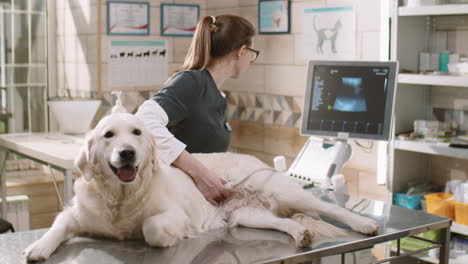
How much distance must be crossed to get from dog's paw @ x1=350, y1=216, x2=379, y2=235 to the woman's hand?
1.37 feet

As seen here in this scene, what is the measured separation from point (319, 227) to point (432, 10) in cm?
175

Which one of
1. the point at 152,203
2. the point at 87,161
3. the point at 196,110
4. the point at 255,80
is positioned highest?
the point at 255,80

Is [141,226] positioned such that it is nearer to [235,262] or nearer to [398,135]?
[235,262]

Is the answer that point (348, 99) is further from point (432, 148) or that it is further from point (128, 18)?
point (128, 18)

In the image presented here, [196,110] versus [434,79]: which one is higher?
[434,79]

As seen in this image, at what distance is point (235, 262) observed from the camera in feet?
5.19

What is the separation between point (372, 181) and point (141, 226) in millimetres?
2305

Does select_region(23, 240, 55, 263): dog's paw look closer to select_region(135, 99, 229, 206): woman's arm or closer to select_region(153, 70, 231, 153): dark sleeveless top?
select_region(135, 99, 229, 206): woman's arm

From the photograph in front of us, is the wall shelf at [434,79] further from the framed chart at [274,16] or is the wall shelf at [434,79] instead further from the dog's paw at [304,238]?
the dog's paw at [304,238]

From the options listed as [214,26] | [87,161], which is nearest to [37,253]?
[87,161]

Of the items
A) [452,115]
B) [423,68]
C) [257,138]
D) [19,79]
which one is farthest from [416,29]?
[19,79]

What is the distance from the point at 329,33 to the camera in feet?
13.0

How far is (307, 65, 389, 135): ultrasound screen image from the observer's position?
9.13 feet

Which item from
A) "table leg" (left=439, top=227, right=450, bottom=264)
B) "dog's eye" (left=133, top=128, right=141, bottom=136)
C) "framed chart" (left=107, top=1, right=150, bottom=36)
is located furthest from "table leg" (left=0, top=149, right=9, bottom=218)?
"table leg" (left=439, top=227, right=450, bottom=264)
